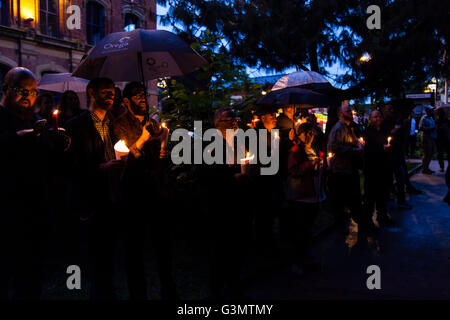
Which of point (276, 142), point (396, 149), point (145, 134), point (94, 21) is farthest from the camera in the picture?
point (94, 21)

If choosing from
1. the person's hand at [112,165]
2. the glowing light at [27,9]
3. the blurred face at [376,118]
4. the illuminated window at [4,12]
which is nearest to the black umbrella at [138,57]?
the person's hand at [112,165]

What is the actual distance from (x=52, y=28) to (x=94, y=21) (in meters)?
2.94

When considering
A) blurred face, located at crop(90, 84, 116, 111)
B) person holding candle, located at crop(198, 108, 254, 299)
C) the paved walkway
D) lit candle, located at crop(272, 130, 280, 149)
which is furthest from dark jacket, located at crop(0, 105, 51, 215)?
lit candle, located at crop(272, 130, 280, 149)

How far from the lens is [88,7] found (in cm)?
2302

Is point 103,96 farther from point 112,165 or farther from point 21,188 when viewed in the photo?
point 21,188

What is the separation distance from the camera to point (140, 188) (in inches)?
136

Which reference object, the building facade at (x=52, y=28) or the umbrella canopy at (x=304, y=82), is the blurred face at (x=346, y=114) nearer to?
the umbrella canopy at (x=304, y=82)

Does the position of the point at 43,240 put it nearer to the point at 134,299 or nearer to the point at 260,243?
the point at 134,299

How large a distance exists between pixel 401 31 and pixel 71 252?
10.1 m

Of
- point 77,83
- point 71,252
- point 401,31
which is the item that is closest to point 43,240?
point 71,252

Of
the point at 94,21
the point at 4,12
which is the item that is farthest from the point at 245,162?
the point at 94,21

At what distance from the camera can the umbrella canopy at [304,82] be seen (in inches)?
275

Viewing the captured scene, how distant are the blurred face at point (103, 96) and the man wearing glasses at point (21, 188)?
55 cm

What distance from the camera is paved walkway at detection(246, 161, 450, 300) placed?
4195mm
